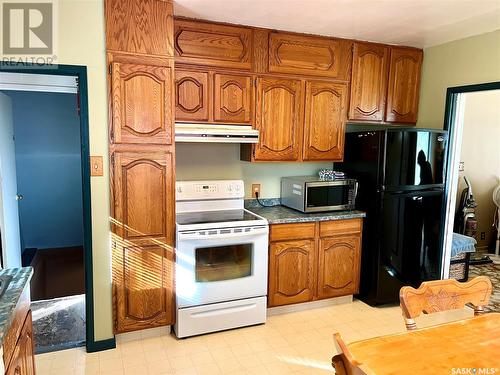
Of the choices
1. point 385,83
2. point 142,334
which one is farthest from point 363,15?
point 142,334

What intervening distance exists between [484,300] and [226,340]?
1773mm

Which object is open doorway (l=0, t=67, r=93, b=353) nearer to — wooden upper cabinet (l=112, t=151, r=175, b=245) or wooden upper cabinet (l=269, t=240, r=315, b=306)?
wooden upper cabinet (l=112, t=151, r=175, b=245)

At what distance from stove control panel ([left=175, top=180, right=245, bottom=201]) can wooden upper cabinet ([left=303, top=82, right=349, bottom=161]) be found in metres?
0.67

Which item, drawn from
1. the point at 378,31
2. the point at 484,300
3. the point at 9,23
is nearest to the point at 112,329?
the point at 9,23

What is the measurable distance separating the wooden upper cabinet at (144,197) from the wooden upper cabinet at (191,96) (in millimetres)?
420

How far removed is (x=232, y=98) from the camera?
2975 millimetres

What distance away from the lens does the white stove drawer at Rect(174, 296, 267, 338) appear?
2.72 metres

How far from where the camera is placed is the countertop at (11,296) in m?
1.26

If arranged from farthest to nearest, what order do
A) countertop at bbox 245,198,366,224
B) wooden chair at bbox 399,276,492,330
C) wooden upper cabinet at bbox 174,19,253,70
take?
countertop at bbox 245,198,366,224
wooden upper cabinet at bbox 174,19,253,70
wooden chair at bbox 399,276,492,330

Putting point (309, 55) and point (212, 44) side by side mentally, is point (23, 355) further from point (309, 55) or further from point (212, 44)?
point (309, 55)

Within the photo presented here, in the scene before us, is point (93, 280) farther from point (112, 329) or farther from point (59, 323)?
point (59, 323)

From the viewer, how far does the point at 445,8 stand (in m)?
2.52

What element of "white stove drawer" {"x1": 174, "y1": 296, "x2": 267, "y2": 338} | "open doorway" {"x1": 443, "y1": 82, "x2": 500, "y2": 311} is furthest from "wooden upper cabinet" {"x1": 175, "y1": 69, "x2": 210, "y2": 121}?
"open doorway" {"x1": 443, "y1": 82, "x2": 500, "y2": 311}

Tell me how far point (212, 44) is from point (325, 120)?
3.92ft
